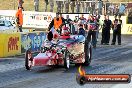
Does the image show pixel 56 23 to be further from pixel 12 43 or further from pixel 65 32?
pixel 65 32

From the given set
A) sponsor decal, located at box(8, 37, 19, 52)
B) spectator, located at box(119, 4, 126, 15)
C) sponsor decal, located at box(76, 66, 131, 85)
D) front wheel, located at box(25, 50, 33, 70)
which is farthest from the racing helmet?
spectator, located at box(119, 4, 126, 15)

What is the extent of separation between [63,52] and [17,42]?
5877 millimetres

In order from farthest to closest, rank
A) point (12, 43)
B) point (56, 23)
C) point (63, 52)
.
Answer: point (12, 43)
point (56, 23)
point (63, 52)

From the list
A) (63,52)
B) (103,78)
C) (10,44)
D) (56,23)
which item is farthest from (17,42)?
(103,78)

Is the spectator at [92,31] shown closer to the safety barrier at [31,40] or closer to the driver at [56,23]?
the safety barrier at [31,40]

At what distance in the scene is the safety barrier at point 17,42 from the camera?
52.5ft

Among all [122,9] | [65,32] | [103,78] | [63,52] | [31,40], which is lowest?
[31,40]

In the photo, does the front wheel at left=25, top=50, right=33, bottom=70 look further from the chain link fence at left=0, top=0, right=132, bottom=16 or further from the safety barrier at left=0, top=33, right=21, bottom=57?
the chain link fence at left=0, top=0, right=132, bottom=16

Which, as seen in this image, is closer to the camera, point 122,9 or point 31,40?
point 31,40

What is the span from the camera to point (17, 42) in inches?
669

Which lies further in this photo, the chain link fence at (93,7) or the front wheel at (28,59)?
the chain link fence at (93,7)

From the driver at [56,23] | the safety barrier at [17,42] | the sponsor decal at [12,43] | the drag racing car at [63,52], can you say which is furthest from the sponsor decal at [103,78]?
the sponsor decal at [12,43]

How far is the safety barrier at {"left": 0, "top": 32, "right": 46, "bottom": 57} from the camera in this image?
16.0 metres

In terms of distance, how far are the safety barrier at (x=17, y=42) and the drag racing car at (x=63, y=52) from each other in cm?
404
